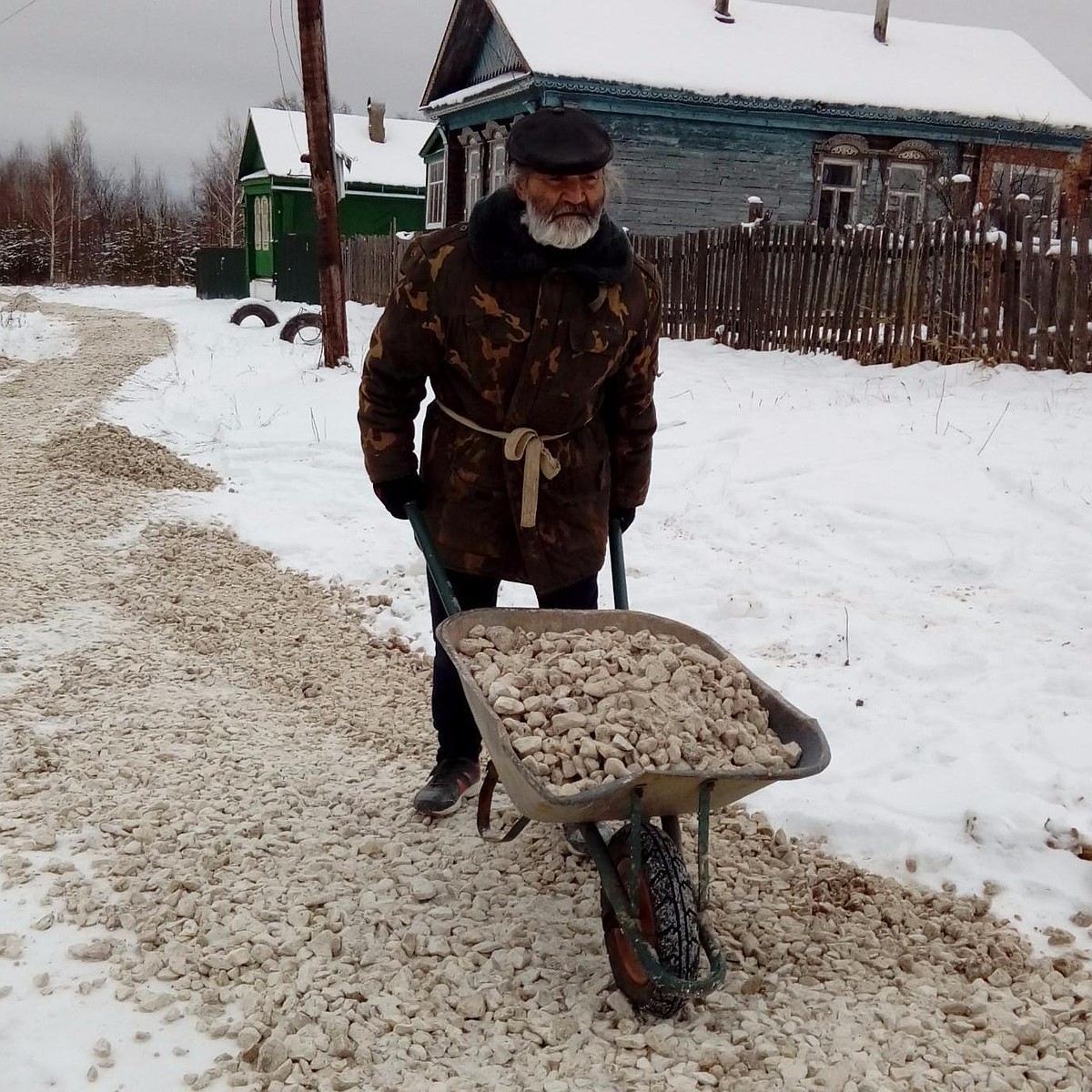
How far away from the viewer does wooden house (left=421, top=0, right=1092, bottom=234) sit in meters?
16.3

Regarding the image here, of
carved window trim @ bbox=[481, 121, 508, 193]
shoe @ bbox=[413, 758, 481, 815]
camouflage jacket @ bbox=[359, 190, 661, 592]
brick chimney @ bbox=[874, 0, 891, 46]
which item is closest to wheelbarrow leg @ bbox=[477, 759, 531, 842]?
shoe @ bbox=[413, 758, 481, 815]

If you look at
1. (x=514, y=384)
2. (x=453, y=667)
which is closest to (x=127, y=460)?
(x=453, y=667)

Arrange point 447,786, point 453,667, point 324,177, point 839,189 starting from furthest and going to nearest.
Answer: point 839,189
point 324,177
point 447,786
point 453,667

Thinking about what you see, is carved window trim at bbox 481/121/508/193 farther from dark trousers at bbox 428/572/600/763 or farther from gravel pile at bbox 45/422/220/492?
dark trousers at bbox 428/572/600/763

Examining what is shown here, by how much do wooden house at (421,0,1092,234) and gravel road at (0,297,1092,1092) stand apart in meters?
12.5

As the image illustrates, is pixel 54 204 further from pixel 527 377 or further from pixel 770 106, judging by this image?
pixel 527 377

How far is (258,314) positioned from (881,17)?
1272 cm

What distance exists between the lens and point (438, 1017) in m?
2.57

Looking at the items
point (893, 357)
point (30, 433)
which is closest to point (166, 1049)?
point (30, 433)

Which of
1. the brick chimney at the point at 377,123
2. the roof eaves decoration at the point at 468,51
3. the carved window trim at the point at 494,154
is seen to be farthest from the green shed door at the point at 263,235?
the carved window trim at the point at 494,154

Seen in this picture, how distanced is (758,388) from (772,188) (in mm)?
8385

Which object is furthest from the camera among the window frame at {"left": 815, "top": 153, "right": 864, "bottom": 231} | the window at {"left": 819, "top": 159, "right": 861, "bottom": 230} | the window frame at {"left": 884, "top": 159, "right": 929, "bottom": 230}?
the window frame at {"left": 884, "top": 159, "right": 929, "bottom": 230}

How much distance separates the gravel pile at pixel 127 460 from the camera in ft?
26.0

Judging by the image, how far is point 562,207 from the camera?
2.78 metres
